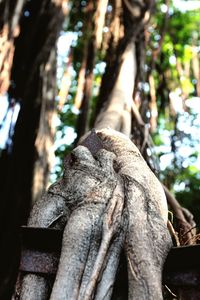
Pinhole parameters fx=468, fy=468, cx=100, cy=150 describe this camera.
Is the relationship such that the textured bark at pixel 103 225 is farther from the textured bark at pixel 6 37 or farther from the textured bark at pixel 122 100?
the textured bark at pixel 6 37

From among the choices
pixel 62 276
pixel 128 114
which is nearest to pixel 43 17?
pixel 128 114

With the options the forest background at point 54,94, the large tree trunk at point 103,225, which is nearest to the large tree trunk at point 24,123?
the forest background at point 54,94

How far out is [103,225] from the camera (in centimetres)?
136

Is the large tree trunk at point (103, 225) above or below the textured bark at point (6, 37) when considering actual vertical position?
below

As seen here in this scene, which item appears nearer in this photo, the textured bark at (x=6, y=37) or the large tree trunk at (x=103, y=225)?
the large tree trunk at (x=103, y=225)

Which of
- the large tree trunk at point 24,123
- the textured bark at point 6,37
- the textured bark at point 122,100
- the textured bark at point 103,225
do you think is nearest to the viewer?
the textured bark at point 103,225

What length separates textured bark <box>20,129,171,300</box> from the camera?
127 cm

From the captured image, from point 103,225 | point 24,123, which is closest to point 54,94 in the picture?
point 24,123

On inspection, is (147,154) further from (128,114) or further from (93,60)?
(93,60)

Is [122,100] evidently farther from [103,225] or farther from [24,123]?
[103,225]

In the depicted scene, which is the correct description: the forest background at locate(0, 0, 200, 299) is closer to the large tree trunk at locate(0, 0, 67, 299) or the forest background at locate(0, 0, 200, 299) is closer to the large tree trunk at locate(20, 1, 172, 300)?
the large tree trunk at locate(0, 0, 67, 299)

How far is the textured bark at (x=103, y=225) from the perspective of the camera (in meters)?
1.27

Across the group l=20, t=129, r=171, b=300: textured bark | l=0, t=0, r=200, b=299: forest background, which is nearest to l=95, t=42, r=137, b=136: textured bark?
l=0, t=0, r=200, b=299: forest background

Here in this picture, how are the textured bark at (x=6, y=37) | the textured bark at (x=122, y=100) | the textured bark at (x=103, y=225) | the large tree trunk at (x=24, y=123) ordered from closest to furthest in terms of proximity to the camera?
the textured bark at (x=103, y=225) → the textured bark at (x=122, y=100) → the textured bark at (x=6, y=37) → the large tree trunk at (x=24, y=123)
